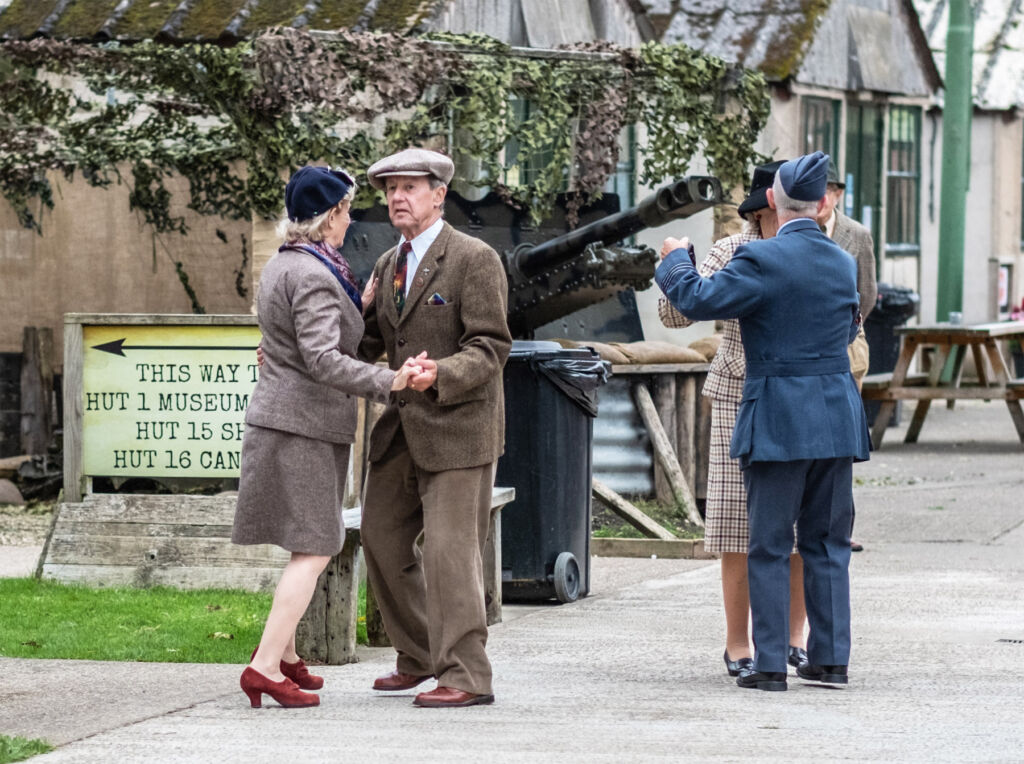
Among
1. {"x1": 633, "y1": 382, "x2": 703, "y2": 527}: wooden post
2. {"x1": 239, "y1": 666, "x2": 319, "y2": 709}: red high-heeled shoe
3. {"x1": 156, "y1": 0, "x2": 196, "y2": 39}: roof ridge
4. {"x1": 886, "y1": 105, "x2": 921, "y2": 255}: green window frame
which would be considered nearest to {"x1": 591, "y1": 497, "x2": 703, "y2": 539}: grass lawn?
{"x1": 633, "y1": 382, "x2": 703, "y2": 527}: wooden post

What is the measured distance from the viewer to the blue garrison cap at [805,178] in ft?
21.1

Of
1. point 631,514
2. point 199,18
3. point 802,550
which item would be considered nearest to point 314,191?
point 802,550

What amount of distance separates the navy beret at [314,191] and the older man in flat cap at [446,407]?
13cm

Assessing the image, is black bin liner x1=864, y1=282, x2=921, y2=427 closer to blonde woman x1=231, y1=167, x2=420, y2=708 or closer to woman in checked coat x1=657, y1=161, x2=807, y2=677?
woman in checked coat x1=657, y1=161, x2=807, y2=677

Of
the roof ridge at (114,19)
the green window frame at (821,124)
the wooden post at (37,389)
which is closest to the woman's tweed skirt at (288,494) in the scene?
the wooden post at (37,389)

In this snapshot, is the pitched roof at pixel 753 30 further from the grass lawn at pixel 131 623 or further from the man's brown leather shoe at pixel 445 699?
the man's brown leather shoe at pixel 445 699

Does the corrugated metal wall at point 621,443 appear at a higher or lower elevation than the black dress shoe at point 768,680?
higher

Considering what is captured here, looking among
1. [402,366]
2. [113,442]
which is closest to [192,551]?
[113,442]

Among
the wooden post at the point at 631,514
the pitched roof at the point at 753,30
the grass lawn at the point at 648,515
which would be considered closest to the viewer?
the wooden post at the point at 631,514

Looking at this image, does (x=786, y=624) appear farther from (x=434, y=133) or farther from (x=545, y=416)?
(x=434, y=133)

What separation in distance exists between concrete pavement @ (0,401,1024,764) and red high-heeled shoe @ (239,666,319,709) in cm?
4

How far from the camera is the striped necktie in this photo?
620cm

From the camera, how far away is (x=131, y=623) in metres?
7.96

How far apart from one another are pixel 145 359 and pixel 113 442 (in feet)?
1.34
